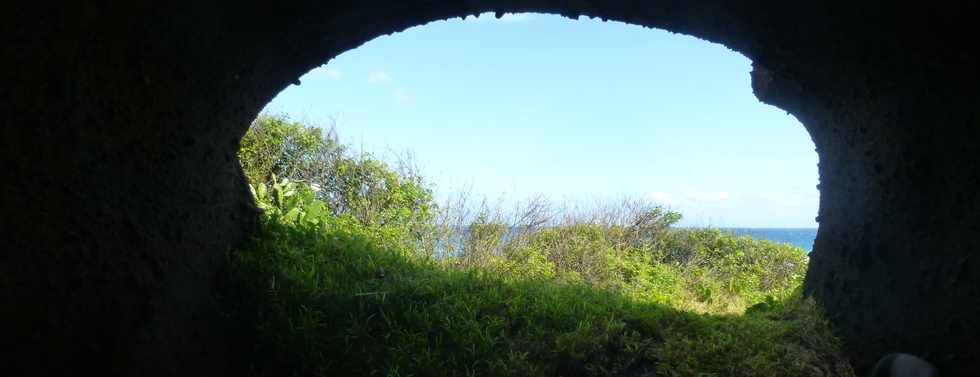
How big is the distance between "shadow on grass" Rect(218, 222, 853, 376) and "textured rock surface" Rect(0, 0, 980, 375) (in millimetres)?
201

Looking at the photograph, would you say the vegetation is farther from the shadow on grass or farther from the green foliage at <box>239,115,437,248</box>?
the green foliage at <box>239,115,437,248</box>

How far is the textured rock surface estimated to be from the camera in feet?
7.34

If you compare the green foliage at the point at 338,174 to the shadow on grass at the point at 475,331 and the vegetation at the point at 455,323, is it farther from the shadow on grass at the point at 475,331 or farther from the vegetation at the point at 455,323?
the shadow on grass at the point at 475,331

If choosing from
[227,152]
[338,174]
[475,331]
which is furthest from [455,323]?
[338,174]

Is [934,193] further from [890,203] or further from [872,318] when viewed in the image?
[872,318]

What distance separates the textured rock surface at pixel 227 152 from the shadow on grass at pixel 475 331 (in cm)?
20

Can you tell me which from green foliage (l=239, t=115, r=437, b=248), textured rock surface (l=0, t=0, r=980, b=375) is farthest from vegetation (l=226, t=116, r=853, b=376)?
green foliage (l=239, t=115, r=437, b=248)

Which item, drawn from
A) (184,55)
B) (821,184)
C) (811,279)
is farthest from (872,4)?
(184,55)

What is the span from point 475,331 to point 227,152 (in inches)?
69.5

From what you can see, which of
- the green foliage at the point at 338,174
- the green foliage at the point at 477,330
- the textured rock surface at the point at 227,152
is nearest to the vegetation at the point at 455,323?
the green foliage at the point at 477,330

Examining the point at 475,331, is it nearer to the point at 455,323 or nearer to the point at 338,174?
the point at 455,323

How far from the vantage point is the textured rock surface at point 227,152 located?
224 cm

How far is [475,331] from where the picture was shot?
3375mm

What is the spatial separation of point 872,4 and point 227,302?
3556 mm
